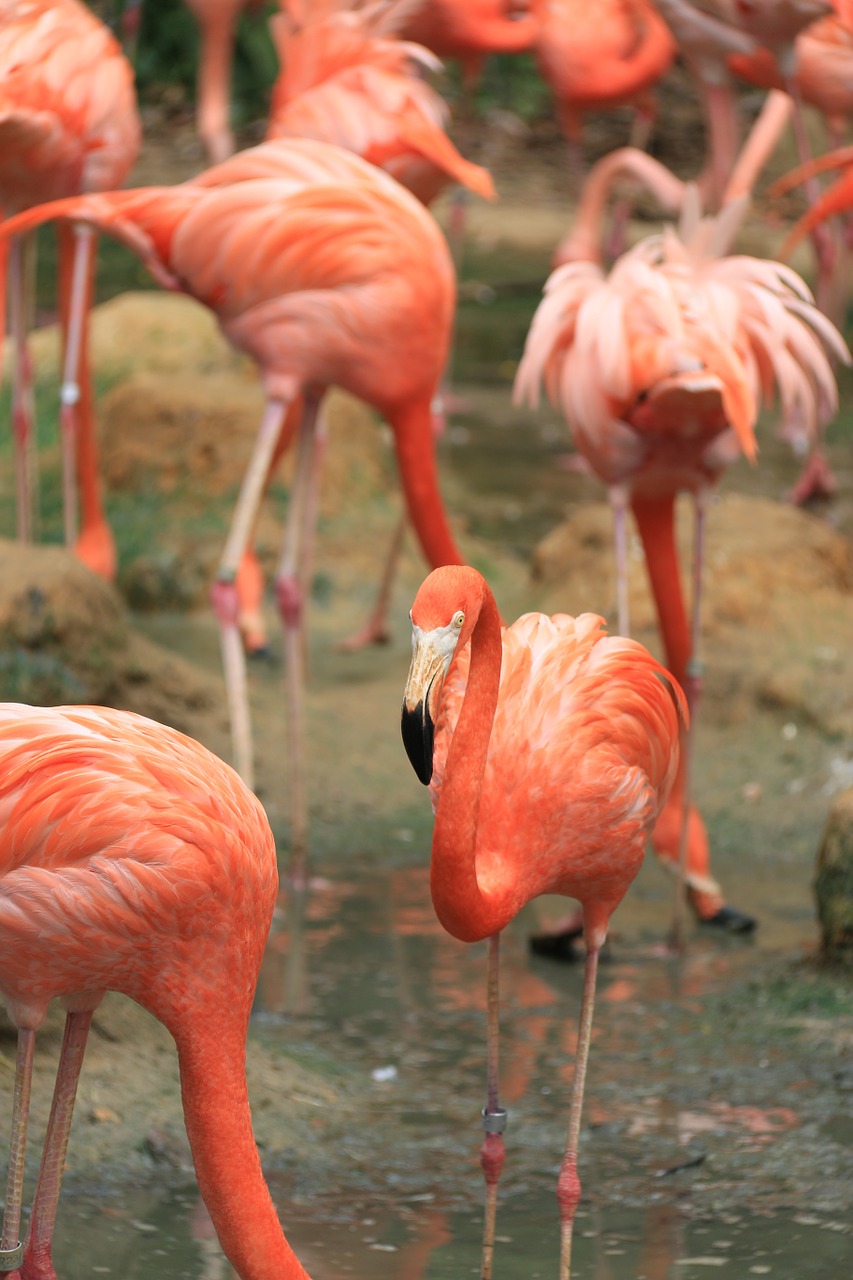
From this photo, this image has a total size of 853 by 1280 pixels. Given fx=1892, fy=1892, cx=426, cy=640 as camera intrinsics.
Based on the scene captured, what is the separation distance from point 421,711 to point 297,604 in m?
2.36

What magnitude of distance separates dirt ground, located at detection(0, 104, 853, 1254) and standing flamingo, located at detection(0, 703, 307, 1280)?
58 centimetres

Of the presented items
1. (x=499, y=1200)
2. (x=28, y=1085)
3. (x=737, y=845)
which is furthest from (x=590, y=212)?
(x=28, y=1085)

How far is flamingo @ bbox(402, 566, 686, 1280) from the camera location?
2617 millimetres

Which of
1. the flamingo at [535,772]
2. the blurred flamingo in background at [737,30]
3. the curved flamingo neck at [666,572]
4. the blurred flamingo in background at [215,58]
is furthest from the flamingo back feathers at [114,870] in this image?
the blurred flamingo in background at [215,58]

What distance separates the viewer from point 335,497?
22.0 feet

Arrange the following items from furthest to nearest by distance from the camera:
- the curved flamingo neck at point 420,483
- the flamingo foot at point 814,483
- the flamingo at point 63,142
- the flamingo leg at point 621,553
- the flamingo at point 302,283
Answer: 1. the flamingo foot at point 814,483
2. the flamingo at point 63,142
3. the curved flamingo neck at point 420,483
4. the flamingo at point 302,283
5. the flamingo leg at point 621,553

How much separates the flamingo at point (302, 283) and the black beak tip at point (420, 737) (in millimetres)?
1930

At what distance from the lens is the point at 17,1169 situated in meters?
2.44

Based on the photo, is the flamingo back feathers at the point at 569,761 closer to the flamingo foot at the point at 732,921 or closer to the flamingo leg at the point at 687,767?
the flamingo leg at the point at 687,767

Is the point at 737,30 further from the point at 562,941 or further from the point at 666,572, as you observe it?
the point at 562,941

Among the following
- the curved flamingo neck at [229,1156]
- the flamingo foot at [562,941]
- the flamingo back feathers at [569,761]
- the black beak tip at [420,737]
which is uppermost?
the black beak tip at [420,737]

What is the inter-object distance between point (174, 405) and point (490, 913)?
4.29m

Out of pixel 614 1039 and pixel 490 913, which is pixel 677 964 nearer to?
pixel 614 1039

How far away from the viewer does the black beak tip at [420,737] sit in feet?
7.64
